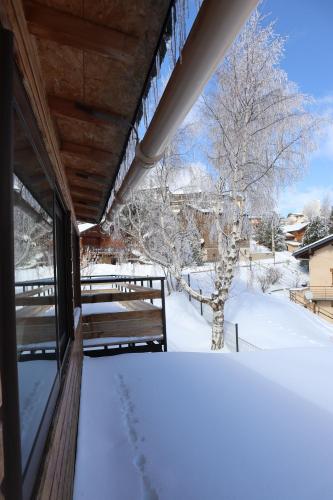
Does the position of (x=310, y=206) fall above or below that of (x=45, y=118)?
above

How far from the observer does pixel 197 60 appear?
1.09 metres

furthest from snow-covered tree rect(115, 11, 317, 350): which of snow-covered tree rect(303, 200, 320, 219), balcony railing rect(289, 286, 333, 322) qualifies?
snow-covered tree rect(303, 200, 320, 219)

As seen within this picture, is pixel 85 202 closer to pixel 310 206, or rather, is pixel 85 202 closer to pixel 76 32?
pixel 76 32

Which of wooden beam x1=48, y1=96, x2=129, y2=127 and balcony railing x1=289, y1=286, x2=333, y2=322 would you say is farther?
balcony railing x1=289, y1=286, x2=333, y2=322

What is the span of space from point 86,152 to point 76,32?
4.76 feet

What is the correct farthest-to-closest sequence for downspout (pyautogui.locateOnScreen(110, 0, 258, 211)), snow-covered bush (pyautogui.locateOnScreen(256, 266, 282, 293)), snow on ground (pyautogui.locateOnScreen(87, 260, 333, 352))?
snow-covered bush (pyautogui.locateOnScreen(256, 266, 282, 293)) → snow on ground (pyautogui.locateOnScreen(87, 260, 333, 352)) → downspout (pyautogui.locateOnScreen(110, 0, 258, 211))

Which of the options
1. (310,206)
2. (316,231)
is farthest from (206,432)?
(310,206)

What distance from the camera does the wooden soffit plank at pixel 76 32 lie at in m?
1.18

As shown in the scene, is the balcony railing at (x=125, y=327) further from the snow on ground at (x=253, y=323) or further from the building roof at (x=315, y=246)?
the building roof at (x=315, y=246)

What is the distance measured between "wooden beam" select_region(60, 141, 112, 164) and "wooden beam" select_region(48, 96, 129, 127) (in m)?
0.58

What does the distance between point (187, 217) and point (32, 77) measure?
10.3 metres

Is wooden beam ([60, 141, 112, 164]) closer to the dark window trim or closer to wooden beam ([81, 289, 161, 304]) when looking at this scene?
the dark window trim

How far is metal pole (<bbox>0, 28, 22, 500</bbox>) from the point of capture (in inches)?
24.9

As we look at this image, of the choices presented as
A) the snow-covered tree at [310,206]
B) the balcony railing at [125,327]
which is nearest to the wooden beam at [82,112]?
the balcony railing at [125,327]
